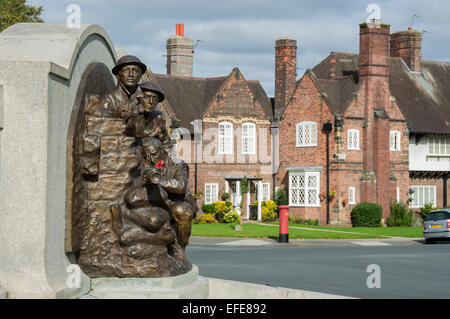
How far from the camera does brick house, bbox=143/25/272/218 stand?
41.6 meters

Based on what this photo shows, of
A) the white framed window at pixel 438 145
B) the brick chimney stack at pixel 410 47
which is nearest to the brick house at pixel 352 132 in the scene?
the white framed window at pixel 438 145

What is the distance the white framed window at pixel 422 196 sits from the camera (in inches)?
1795

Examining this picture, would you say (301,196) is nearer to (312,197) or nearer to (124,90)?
(312,197)

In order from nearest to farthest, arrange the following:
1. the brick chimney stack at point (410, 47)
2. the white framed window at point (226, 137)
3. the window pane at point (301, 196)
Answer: the window pane at point (301, 196) < the white framed window at point (226, 137) < the brick chimney stack at point (410, 47)

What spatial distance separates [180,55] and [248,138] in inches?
352

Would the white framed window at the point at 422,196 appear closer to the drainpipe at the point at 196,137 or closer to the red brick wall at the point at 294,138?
the red brick wall at the point at 294,138

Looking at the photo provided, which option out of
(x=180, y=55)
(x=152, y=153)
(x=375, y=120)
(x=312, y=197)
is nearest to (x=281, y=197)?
(x=312, y=197)

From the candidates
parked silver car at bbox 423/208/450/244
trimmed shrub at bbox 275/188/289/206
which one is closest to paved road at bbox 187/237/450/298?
parked silver car at bbox 423/208/450/244

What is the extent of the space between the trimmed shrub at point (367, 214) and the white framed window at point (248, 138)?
7687 millimetres

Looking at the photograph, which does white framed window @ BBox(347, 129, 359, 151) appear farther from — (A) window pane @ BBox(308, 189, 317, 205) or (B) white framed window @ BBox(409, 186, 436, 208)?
(B) white framed window @ BBox(409, 186, 436, 208)

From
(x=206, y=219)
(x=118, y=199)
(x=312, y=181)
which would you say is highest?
(x=118, y=199)

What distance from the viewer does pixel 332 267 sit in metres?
17.4

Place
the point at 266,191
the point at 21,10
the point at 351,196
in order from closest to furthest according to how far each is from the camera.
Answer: the point at 21,10 → the point at 351,196 → the point at 266,191

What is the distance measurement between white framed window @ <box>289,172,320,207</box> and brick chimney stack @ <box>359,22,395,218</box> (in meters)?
2.75
